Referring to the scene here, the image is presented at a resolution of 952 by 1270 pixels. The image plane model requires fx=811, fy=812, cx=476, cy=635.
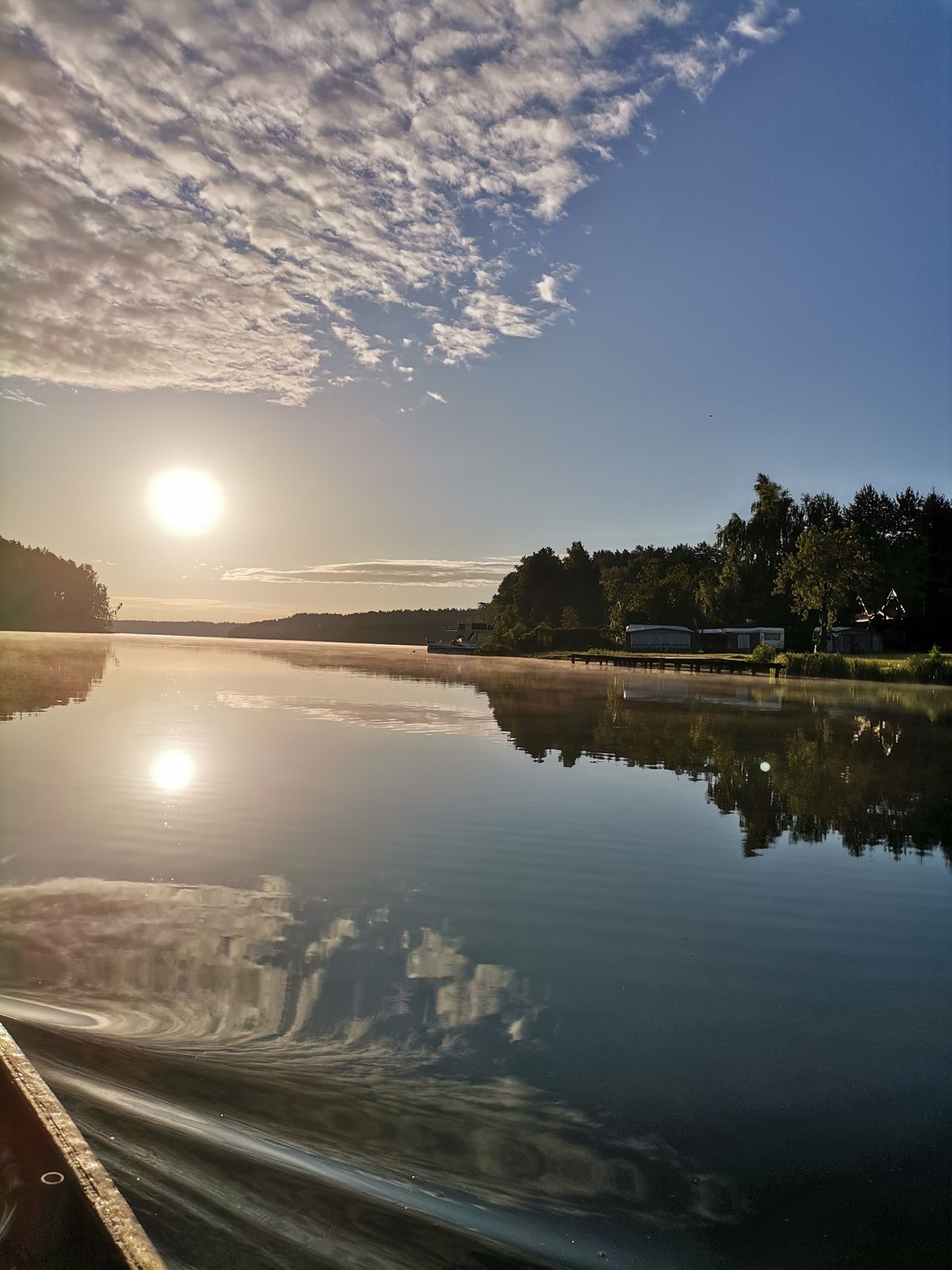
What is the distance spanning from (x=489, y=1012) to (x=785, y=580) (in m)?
93.4

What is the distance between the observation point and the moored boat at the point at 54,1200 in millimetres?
2812

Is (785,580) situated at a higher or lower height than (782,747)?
higher

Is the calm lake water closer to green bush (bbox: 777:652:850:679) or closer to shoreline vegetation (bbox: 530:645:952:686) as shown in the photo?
shoreline vegetation (bbox: 530:645:952:686)

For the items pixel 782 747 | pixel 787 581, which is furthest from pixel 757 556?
pixel 782 747

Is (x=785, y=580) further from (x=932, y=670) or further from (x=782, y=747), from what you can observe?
(x=782, y=747)

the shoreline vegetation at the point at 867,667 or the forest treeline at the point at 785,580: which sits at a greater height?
the forest treeline at the point at 785,580

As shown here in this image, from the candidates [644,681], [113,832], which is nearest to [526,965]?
[113,832]

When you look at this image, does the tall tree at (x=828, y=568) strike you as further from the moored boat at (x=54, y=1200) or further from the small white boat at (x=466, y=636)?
the moored boat at (x=54, y=1200)

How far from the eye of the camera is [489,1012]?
633 cm

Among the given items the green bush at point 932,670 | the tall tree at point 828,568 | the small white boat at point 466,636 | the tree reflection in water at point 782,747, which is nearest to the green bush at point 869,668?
the green bush at point 932,670

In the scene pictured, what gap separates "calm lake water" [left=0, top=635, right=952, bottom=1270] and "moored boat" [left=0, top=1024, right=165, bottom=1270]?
58cm

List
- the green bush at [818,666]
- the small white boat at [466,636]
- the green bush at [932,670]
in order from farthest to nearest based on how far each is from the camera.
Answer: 1. the small white boat at [466,636]
2. the green bush at [818,666]
3. the green bush at [932,670]

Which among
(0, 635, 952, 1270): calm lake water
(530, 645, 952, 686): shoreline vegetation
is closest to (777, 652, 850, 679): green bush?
(530, 645, 952, 686): shoreline vegetation

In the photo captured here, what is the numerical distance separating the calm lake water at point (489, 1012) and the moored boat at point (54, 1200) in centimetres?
58
